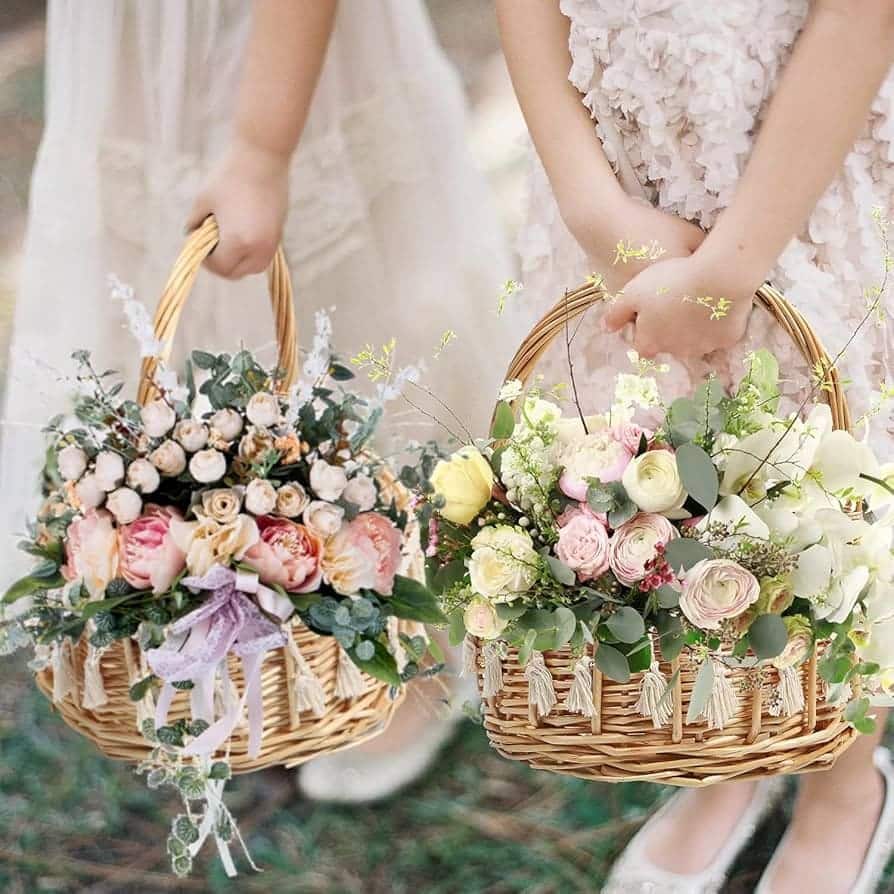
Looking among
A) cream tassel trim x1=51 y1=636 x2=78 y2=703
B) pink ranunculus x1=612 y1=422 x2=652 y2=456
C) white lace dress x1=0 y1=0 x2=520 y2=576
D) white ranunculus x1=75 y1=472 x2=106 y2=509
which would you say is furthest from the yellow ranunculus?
white lace dress x1=0 y1=0 x2=520 y2=576

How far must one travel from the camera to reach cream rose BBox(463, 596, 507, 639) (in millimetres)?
910

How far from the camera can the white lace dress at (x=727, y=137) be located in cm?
109

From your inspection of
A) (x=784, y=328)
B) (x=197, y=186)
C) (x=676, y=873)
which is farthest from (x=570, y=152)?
(x=676, y=873)

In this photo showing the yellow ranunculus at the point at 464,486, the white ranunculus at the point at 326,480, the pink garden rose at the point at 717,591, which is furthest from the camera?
the white ranunculus at the point at 326,480

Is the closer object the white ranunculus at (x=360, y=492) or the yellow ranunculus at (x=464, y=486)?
the yellow ranunculus at (x=464, y=486)

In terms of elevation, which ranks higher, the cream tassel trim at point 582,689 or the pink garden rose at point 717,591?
the pink garden rose at point 717,591

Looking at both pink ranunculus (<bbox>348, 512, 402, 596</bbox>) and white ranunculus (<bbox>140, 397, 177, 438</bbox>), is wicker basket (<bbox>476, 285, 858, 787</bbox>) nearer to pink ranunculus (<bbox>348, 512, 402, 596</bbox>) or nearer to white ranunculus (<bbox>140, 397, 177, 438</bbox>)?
pink ranunculus (<bbox>348, 512, 402, 596</bbox>)

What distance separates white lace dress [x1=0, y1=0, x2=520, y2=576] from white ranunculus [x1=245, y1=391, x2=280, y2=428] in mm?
536

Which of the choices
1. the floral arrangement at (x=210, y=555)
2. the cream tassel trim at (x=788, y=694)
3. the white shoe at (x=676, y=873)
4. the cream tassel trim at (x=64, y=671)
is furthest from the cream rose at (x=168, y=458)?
the white shoe at (x=676, y=873)

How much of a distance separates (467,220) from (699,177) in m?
0.46

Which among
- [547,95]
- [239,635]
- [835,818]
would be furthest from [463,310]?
[835,818]

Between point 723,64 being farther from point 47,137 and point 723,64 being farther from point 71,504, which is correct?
point 47,137

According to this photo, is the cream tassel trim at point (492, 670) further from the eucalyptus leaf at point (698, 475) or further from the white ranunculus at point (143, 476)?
the white ranunculus at point (143, 476)

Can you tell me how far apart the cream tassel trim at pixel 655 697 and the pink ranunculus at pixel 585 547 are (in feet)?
0.32
